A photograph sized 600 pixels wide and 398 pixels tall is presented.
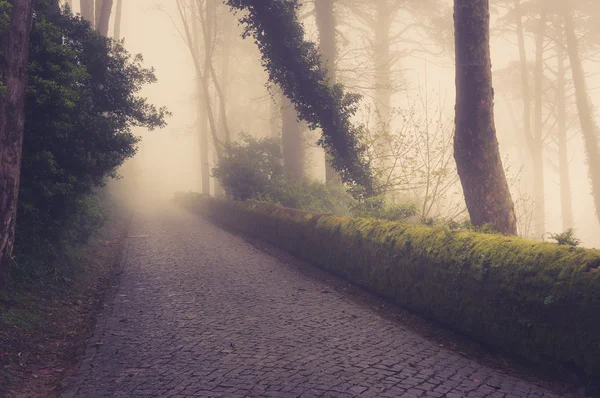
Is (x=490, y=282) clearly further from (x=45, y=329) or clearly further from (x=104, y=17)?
(x=104, y=17)

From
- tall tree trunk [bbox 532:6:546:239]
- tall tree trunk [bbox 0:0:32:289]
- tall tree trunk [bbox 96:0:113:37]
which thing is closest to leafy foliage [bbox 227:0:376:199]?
tall tree trunk [bbox 96:0:113:37]

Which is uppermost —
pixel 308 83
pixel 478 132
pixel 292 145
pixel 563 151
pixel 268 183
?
pixel 308 83

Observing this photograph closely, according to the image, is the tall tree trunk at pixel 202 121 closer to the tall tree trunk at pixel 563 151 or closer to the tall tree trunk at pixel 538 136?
the tall tree trunk at pixel 538 136

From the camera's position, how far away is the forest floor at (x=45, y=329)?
4.74 meters

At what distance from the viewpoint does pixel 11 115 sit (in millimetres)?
6492

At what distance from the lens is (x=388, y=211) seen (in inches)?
426

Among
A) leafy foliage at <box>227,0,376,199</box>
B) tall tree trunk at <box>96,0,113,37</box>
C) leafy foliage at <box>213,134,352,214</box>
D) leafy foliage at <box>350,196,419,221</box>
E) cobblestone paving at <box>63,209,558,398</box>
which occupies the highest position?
tall tree trunk at <box>96,0,113,37</box>

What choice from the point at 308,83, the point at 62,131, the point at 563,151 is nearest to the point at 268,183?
the point at 308,83

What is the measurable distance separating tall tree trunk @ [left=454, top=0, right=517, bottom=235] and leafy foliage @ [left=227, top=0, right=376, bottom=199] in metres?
5.51

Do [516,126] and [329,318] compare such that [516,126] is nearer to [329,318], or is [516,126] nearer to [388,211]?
[388,211]

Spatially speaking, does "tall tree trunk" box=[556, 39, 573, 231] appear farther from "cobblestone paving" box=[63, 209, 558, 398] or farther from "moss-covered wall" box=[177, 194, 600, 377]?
"cobblestone paving" box=[63, 209, 558, 398]

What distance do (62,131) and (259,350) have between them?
18.1 ft

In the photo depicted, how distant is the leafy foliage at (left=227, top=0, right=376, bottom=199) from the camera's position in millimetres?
13742

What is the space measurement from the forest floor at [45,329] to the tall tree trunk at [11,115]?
0.64 meters
